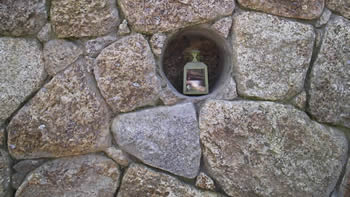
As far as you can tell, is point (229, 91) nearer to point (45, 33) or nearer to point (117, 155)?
point (117, 155)

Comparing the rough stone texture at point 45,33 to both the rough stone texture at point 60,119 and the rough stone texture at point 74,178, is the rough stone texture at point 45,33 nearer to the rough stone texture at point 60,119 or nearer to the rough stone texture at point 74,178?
the rough stone texture at point 60,119

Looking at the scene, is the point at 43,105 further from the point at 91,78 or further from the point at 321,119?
the point at 321,119

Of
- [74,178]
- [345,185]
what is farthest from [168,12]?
[345,185]

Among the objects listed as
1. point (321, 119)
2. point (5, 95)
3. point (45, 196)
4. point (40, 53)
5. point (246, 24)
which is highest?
point (246, 24)

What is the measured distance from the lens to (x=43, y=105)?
3.91 feet

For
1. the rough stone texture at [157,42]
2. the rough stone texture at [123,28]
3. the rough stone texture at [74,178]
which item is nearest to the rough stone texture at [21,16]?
the rough stone texture at [123,28]

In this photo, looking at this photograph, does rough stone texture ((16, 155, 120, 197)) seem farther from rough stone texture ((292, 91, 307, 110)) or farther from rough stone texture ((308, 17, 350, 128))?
rough stone texture ((308, 17, 350, 128))

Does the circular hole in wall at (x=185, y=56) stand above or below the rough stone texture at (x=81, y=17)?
below

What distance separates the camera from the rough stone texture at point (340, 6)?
127 cm

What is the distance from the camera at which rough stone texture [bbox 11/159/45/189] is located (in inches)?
47.7

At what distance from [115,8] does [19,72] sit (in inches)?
20.1

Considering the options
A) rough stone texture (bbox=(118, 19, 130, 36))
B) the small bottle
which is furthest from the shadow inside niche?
rough stone texture (bbox=(118, 19, 130, 36))

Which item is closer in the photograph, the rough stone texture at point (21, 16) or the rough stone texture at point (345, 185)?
the rough stone texture at point (21, 16)

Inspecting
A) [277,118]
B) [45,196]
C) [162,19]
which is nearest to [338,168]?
[277,118]
